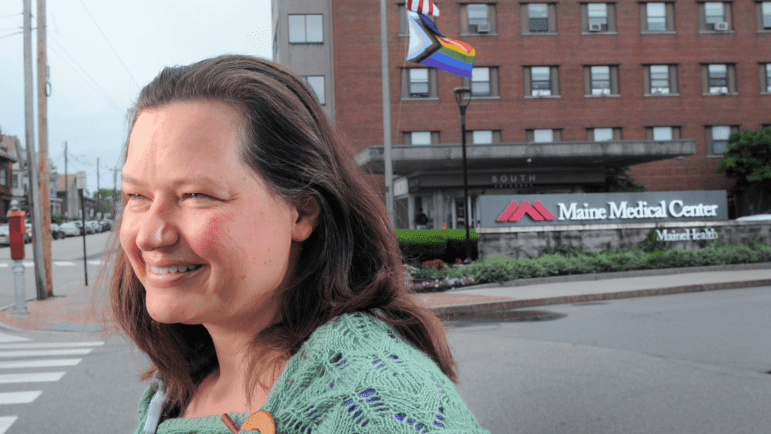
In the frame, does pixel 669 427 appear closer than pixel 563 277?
Yes

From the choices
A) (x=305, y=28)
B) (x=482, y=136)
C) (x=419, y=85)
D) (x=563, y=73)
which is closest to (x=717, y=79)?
(x=563, y=73)

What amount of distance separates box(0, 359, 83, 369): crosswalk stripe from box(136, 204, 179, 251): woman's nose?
25.4 feet

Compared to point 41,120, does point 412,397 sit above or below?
below

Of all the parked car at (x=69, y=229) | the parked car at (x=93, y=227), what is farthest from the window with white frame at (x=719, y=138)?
the parked car at (x=93, y=227)

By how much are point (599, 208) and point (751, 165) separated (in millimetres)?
20010

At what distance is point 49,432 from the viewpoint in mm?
5066

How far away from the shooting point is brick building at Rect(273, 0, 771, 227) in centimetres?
3497

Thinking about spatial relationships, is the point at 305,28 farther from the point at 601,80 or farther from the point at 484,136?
the point at 601,80

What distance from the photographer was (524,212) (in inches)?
753

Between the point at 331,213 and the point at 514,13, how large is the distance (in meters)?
37.1

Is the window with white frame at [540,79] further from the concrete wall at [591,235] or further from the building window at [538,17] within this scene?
the concrete wall at [591,235]

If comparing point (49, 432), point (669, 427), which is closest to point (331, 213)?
point (669, 427)

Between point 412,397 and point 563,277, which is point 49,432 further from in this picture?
point 563,277

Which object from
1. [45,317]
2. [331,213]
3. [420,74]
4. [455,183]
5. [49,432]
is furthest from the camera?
[420,74]
